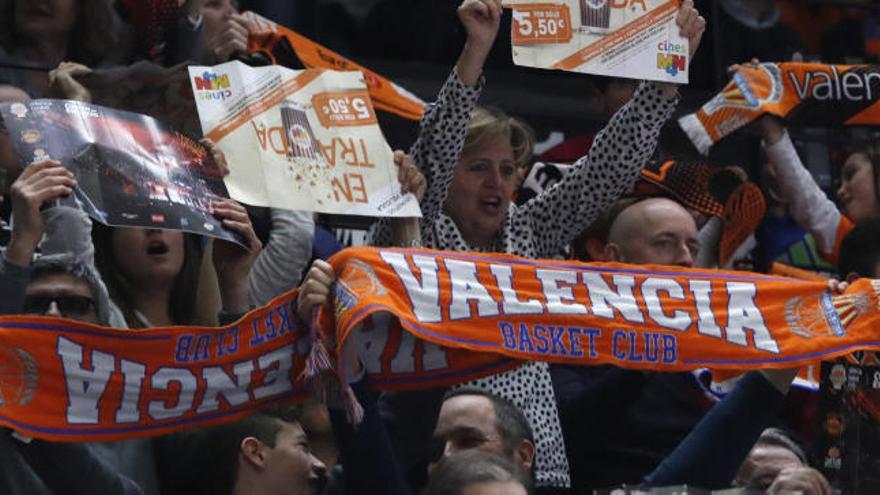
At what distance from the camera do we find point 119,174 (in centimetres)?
591

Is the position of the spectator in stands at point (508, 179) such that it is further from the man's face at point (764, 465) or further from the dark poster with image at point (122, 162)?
the dark poster with image at point (122, 162)

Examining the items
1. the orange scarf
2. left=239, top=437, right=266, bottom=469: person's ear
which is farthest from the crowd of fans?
the orange scarf

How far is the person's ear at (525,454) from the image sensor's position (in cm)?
615

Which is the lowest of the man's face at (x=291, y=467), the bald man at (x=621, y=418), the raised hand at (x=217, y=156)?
the bald man at (x=621, y=418)

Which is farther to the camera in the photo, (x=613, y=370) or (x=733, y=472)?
(x=613, y=370)

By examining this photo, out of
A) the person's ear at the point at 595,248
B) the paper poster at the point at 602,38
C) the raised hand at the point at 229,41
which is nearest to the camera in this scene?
the paper poster at the point at 602,38

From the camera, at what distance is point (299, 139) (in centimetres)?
654

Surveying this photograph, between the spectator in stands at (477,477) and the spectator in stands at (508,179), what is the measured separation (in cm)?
116

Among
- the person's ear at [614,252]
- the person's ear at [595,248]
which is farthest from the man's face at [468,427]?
the person's ear at [595,248]

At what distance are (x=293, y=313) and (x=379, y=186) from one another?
90cm

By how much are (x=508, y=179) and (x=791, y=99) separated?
152 cm

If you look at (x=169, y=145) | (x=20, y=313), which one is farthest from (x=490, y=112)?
(x=20, y=313)

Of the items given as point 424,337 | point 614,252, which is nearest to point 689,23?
point 614,252

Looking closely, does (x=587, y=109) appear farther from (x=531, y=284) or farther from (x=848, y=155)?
(x=531, y=284)
